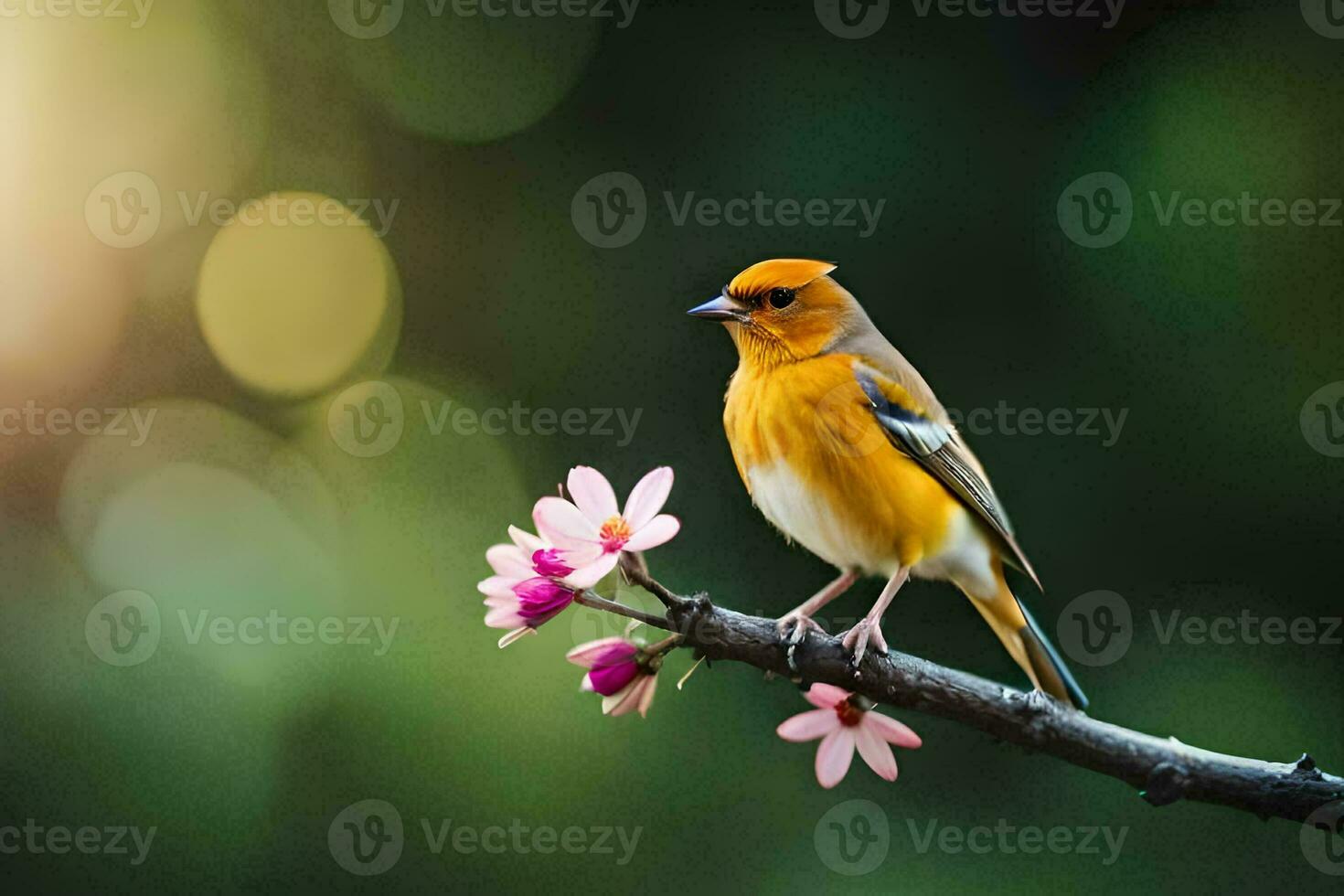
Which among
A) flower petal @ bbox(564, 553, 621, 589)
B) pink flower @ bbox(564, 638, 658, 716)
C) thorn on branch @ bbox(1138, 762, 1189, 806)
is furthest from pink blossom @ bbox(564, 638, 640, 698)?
thorn on branch @ bbox(1138, 762, 1189, 806)

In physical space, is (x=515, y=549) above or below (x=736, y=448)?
below

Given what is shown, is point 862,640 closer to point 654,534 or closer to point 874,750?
point 874,750

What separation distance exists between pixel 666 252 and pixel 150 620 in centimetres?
142

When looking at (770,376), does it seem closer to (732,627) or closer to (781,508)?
(781,508)

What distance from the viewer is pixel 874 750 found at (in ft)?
3.80

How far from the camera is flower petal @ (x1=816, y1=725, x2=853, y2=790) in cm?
113

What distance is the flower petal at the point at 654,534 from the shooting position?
3.15ft

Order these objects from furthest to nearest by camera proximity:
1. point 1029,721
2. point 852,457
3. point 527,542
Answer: point 852,457
point 1029,721
point 527,542

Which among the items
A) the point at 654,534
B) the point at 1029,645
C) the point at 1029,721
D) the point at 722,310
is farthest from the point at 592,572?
the point at 1029,645

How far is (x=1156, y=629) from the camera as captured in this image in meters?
2.50

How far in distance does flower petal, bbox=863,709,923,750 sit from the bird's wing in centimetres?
39

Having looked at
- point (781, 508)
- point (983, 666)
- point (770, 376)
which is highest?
point (770, 376)

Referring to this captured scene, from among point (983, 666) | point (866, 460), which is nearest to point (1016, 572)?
point (866, 460)

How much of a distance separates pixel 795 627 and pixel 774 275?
0.53 m
